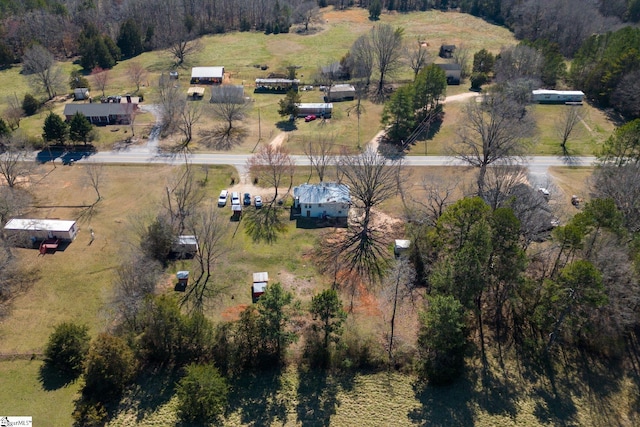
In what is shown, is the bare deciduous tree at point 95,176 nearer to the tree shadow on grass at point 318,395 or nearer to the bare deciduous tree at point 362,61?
the tree shadow on grass at point 318,395

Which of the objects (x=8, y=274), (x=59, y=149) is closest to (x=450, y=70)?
(x=59, y=149)

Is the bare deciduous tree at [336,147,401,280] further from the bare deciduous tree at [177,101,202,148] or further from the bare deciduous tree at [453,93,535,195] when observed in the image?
the bare deciduous tree at [177,101,202,148]

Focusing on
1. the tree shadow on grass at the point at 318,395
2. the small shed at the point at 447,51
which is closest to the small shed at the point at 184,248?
the tree shadow on grass at the point at 318,395

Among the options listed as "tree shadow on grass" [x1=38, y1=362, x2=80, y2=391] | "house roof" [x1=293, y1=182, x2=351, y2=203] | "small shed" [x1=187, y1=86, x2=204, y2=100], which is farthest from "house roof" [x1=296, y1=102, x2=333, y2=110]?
"tree shadow on grass" [x1=38, y1=362, x2=80, y2=391]

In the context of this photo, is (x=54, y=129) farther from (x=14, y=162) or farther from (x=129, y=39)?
(x=129, y=39)

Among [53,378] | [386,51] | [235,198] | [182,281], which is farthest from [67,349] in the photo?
[386,51]
